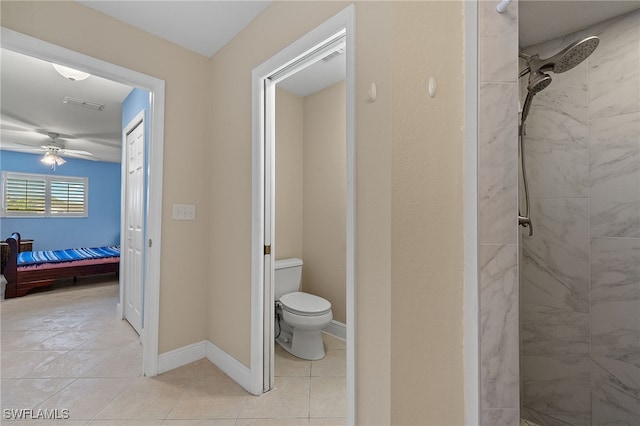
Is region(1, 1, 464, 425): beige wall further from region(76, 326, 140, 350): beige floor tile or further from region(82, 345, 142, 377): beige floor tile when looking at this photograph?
region(76, 326, 140, 350): beige floor tile

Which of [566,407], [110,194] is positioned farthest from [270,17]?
[110,194]

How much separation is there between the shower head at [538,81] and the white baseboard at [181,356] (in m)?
2.66

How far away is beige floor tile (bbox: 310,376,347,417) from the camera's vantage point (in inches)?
61.6

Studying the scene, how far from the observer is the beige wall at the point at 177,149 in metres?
1.75

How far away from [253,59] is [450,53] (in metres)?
1.27

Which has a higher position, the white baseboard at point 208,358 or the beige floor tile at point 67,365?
the white baseboard at point 208,358

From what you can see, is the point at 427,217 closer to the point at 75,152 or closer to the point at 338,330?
the point at 338,330

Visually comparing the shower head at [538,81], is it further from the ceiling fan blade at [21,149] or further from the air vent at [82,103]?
the ceiling fan blade at [21,149]

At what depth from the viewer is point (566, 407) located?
142cm

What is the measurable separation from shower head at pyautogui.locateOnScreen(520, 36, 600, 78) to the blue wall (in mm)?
8008

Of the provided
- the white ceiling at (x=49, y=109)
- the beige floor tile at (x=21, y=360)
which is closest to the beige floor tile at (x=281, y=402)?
the beige floor tile at (x=21, y=360)

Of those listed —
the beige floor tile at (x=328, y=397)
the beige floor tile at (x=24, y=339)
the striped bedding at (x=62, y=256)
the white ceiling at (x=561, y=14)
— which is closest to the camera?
the white ceiling at (x=561, y=14)

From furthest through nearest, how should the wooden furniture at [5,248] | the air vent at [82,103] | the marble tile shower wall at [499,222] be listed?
the wooden furniture at [5,248], the air vent at [82,103], the marble tile shower wall at [499,222]

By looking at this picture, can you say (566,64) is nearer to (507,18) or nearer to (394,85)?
(507,18)
